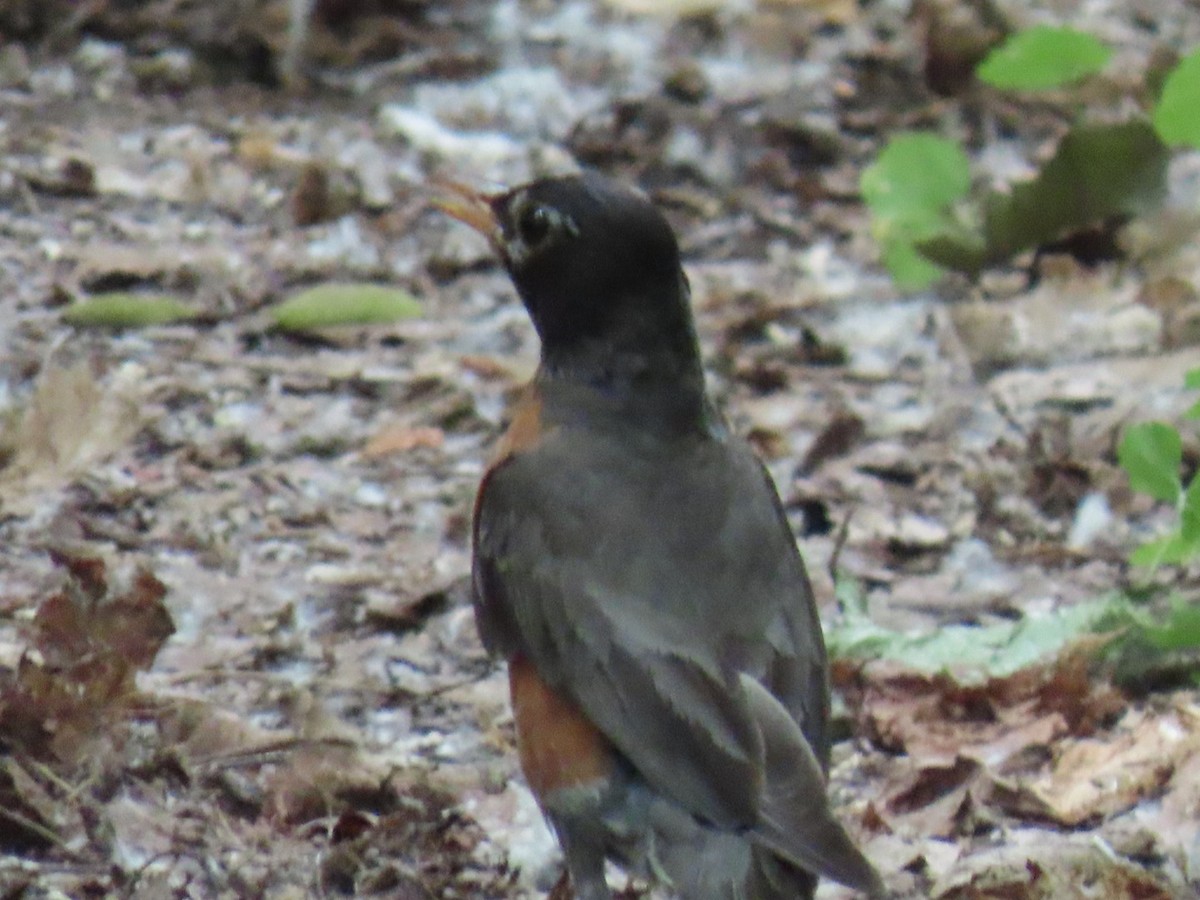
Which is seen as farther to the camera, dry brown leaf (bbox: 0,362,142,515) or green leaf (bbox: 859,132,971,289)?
green leaf (bbox: 859,132,971,289)

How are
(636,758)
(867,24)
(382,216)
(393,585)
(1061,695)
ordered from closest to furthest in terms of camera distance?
(636,758), (1061,695), (393,585), (382,216), (867,24)

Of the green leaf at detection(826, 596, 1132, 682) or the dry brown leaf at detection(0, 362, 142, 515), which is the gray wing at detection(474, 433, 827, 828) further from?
the dry brown leaf at detection(0, 362, 142, 515)

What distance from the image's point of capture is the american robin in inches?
144

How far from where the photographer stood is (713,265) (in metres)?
7.66

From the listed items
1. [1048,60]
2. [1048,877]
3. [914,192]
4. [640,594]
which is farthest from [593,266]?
[914,192]

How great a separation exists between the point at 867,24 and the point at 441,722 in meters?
5.51

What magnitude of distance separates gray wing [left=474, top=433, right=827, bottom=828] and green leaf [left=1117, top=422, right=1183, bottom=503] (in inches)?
32.9

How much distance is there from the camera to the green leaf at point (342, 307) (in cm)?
669

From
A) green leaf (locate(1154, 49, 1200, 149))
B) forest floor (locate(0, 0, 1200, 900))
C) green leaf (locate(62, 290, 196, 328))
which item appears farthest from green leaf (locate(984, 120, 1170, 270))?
green leaf (locate(62, 290, 196, 328))

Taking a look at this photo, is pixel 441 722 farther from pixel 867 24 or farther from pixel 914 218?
pixel 867 24

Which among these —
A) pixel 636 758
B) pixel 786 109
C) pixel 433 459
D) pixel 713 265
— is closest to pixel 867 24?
pixel 786 109

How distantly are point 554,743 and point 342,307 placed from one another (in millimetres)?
3148

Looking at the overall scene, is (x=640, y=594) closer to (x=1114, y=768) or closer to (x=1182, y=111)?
(x=1114, y=768)

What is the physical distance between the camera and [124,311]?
21.3 feet
